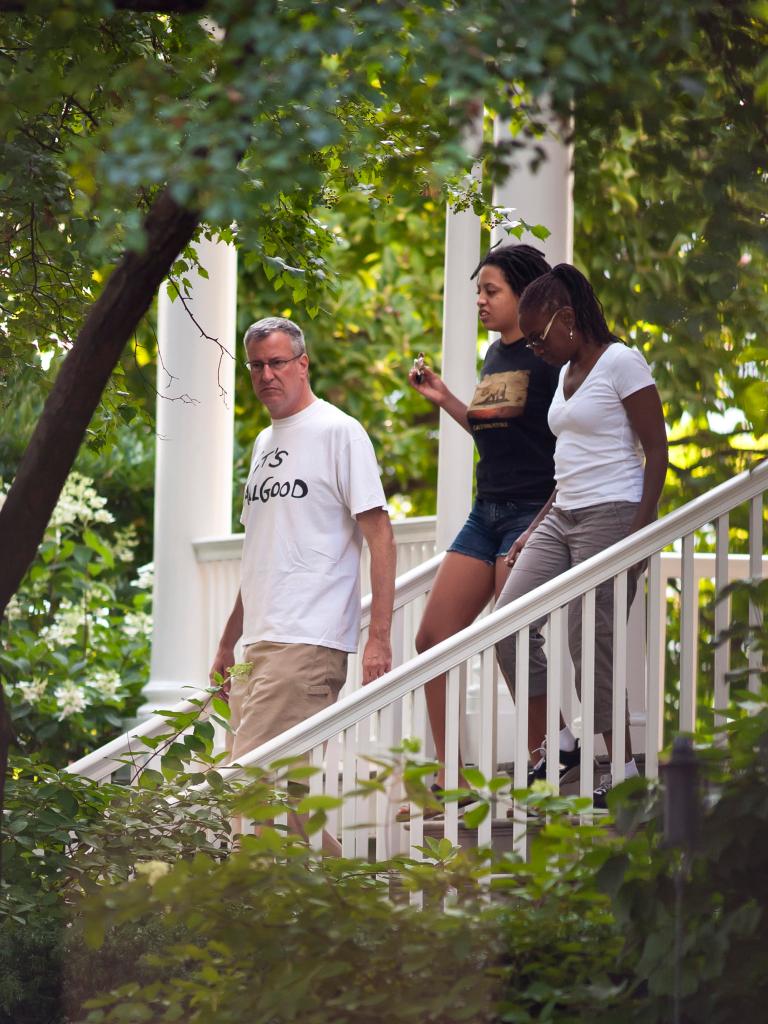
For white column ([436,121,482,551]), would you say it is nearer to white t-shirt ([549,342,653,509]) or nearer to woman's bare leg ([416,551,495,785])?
woman's bare leg ([416,551,495,785])

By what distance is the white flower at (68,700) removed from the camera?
23.6 ft

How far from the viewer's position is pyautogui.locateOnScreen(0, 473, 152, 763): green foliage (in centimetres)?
737

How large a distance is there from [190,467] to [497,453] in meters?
2.66

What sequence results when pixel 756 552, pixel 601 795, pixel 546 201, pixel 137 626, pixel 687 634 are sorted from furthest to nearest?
pixel 137 626 → pixel 546 201 → pixel 601 795 → pixel 687 634 → pixel 756 552

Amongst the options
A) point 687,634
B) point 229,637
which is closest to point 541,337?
point 687,634

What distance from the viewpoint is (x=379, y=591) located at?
457 cm

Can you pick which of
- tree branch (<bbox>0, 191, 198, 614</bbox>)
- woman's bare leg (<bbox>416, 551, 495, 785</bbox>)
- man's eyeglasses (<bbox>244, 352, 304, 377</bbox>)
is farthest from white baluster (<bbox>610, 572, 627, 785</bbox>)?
tree branch (<bbox>0, 191, 198, 614</bbox>)

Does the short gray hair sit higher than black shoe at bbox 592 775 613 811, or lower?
higher

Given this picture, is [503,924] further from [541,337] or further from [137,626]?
[137,626]

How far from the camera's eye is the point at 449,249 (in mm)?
6297

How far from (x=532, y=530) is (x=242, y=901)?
Answer: 203 cm

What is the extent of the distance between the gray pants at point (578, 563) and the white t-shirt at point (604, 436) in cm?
5

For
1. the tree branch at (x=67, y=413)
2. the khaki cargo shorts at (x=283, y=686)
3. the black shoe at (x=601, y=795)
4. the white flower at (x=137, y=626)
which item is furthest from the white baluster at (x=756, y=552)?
the white flower at (x=137, y=626)

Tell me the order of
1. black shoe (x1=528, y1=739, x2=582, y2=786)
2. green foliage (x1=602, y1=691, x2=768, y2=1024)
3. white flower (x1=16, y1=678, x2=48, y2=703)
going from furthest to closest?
white flower (x1=16, y1=678, x2=48, y2=703) < black shoe (x1=528, y1=739, x2=582, y2=786) < green foliage (x1=602, y1=691, x2=768, y2=1024)
